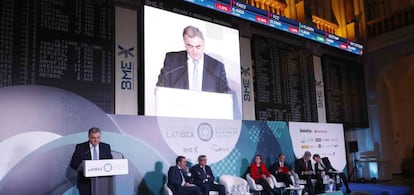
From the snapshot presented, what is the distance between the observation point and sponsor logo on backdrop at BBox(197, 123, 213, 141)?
6.50 metres

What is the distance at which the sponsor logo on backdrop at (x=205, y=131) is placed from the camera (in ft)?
21.3

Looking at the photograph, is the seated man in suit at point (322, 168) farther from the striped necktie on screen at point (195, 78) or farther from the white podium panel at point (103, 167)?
the white podium panel at point (103, 167)

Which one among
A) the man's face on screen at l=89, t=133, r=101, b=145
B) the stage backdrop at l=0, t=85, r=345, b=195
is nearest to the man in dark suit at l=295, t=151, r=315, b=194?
the stage backdrop at l=0, t=85, r=345, b=195

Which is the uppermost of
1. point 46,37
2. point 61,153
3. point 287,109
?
point 46,37

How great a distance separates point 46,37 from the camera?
5133 mm

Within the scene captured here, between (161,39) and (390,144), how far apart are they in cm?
789

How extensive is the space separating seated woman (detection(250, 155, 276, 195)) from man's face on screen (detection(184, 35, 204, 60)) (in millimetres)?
2217

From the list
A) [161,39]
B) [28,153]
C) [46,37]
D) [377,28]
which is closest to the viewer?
[28,153]

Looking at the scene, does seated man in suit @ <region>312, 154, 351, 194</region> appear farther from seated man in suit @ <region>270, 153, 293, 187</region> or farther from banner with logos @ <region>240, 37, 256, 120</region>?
banner with logos @ <region>240, 37, 256, 120</region>

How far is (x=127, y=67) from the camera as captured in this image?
6.07m

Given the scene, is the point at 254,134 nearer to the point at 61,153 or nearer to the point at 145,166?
the point at 145,166

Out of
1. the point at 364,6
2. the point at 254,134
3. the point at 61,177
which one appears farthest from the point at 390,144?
the point at 61,177

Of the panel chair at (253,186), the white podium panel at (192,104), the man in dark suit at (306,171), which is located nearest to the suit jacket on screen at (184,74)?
the white podium panel at (192,104)

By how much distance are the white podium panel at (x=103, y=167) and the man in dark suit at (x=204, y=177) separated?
6.30ft
